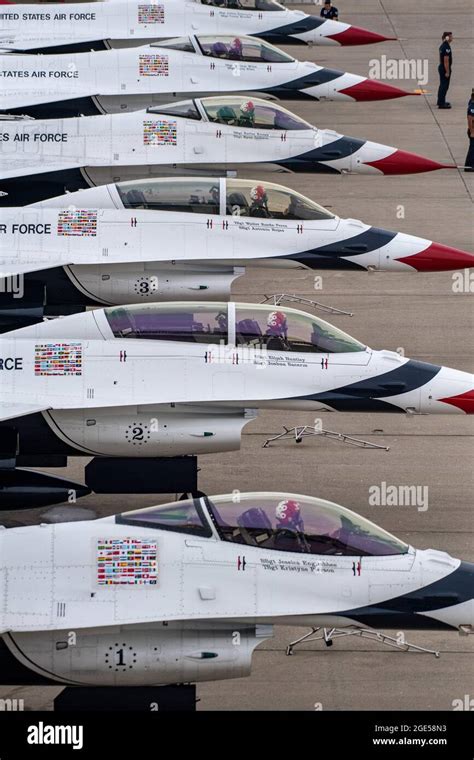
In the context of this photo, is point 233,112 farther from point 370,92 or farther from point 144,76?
point 370,92

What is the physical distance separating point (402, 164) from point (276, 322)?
9005mm

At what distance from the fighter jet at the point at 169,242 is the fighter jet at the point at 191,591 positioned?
6.17 m

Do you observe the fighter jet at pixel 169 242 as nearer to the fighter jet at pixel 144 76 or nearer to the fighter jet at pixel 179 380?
the fighter jet at pixel 179 380

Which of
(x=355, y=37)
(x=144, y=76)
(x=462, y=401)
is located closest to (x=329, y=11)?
(x=355, y=37)

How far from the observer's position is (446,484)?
1781cm

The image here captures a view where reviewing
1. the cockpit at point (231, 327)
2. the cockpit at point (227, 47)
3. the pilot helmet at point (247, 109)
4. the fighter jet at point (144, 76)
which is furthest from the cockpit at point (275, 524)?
the cockpit at point (227, 47)

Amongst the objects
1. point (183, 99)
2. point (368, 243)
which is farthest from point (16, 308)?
point (183, 99)

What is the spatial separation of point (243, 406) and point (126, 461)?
51.9 inches


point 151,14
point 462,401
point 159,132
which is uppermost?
point 151,14

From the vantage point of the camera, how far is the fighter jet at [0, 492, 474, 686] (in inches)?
519

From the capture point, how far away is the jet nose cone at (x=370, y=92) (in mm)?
29047

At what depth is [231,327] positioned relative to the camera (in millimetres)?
17375

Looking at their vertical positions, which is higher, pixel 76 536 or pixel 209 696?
pixel 76 536

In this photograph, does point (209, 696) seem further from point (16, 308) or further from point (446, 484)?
point (16, 308)
